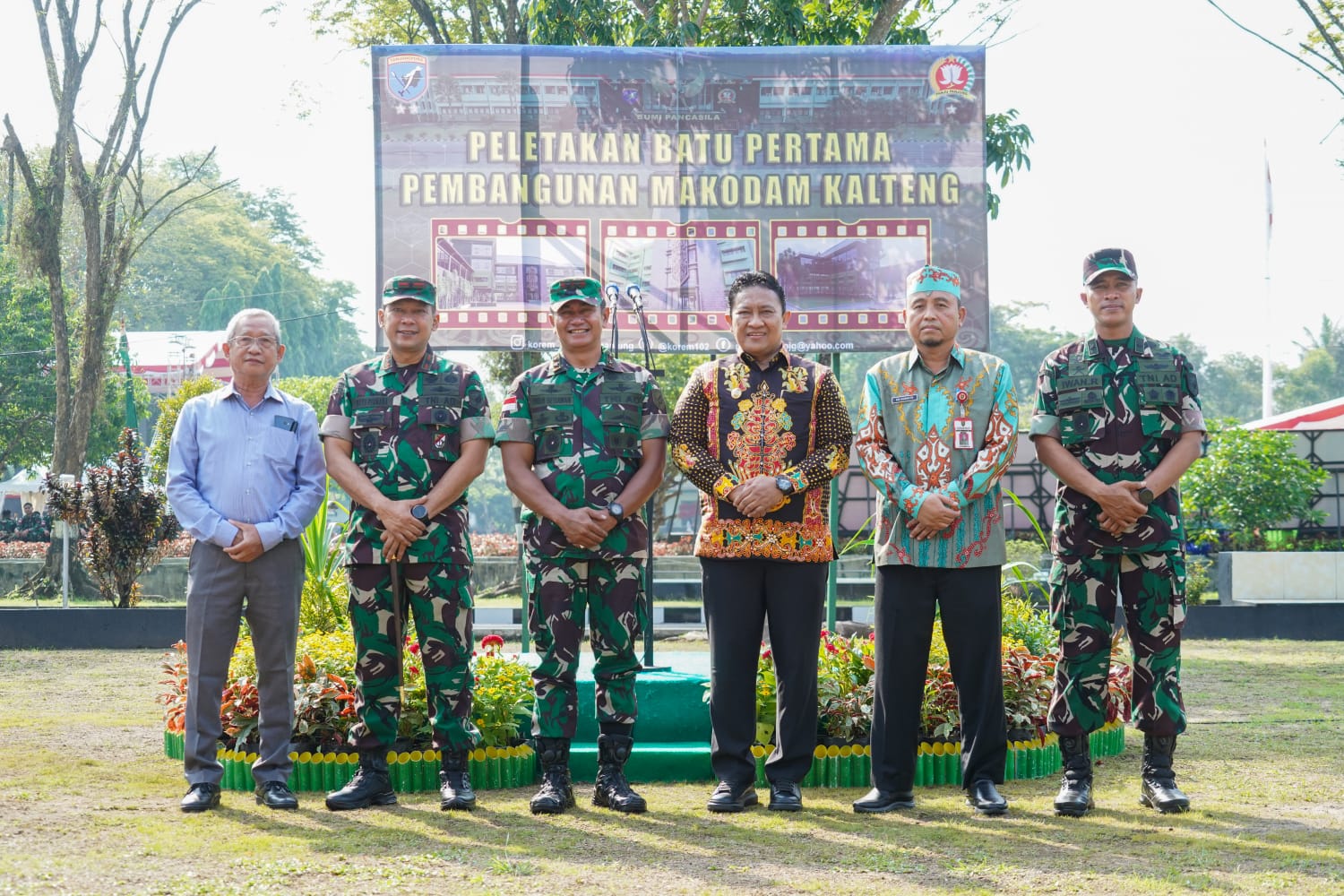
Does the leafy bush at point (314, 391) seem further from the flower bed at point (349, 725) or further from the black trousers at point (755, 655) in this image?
the black trousers at point (755, 655)

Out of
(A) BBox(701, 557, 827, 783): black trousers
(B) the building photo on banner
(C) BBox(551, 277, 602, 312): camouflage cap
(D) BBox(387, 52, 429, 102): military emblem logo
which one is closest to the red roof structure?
(B) the building photo on banner

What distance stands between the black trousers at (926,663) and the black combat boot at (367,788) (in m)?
1.70

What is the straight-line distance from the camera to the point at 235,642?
479 cm

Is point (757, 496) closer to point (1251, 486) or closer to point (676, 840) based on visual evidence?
point (676, 840)

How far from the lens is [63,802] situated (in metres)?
4.60

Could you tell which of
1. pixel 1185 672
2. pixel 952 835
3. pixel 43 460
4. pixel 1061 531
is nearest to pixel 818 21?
pixel 1185 672

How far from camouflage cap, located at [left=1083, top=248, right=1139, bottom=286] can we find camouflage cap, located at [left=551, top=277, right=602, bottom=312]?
1719 mm

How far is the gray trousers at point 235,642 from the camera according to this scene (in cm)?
466

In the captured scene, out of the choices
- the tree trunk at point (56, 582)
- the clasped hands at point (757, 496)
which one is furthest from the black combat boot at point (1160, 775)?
the tree trunk at point (56, 582)

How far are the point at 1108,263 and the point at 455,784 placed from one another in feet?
9.48

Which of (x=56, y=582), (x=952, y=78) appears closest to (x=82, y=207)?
(x=56, y=582)

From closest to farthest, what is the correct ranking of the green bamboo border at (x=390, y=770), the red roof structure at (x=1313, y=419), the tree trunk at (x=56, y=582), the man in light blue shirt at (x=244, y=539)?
the man in light blue shirt at (x=244, y=539), the green bamboo border at (x=390, y=770), the tree trunk at (x=56, y=582), the red roof structure at (x=1313, y=419)

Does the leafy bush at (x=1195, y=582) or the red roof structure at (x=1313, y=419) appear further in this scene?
the red roof structure at (x=1313, y=419)

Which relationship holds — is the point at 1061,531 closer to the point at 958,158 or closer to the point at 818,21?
the point at 958,158
